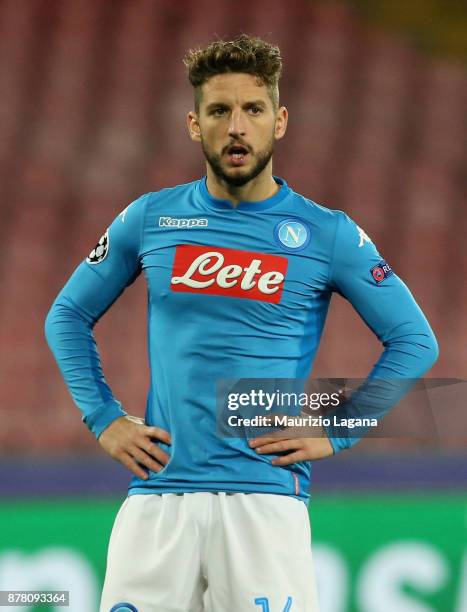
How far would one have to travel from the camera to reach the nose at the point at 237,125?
7.25 feet

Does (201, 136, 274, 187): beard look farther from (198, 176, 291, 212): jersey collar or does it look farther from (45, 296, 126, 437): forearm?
(45, 296, 126, 437): forearm

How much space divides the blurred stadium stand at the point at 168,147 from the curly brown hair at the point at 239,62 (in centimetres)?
267

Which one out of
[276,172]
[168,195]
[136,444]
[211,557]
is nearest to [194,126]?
[168,195]

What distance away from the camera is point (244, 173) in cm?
227

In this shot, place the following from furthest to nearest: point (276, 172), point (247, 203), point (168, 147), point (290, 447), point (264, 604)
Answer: point (168, 147) < point (276, 172) < point (247, 203) < point (290, 447) < point (264, 604)

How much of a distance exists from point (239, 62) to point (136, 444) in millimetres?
791

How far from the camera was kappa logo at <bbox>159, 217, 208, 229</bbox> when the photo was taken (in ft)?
7.61

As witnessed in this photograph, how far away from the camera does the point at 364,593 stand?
3252mm

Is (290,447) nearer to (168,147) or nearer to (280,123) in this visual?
(280,123)

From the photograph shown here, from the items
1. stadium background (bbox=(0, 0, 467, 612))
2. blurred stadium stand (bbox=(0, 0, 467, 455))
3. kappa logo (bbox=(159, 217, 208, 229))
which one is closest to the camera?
kappa logo (bbox=(159, 217, 208, 229))

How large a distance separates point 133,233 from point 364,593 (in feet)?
4.78

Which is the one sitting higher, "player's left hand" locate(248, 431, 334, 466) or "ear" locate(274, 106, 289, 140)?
"ear" locate(274, 106, 289, 140)

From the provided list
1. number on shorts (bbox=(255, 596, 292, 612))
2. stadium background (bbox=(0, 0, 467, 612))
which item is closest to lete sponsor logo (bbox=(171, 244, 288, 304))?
number on shorts (bbox=(255, 596, 292, 612))

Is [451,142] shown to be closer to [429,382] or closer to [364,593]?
[364,593]
